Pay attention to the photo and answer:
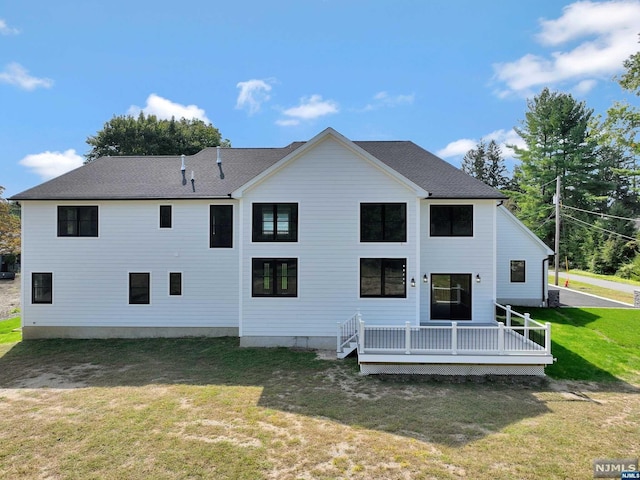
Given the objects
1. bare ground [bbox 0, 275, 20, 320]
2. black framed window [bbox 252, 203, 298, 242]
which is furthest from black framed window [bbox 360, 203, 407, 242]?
bare ground [bbox 0, 275, 20, 320]

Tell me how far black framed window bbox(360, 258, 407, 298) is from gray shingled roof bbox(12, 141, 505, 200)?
3.16 m

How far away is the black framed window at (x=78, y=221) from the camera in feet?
44.0

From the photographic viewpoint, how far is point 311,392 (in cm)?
844

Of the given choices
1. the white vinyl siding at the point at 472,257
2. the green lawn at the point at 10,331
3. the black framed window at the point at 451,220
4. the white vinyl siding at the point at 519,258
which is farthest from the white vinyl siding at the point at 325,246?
the green lawn at the point at 10,331

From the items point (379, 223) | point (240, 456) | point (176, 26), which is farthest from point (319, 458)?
point (176, 26)

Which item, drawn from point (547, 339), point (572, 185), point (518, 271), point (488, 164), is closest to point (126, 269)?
point (547, 339)

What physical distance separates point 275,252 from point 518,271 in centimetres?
1298

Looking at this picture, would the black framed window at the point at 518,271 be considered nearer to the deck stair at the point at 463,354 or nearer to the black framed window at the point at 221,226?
the deck stair at the point at 463,354

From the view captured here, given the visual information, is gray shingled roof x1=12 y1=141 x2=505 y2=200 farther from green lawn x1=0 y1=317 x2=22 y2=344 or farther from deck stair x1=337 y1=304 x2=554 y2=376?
green lawn x1=0 y1=317 x2=22 y2=344

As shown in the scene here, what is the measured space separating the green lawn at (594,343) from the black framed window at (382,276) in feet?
17.0

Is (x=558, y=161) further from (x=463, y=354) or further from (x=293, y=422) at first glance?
(x=293, y=422)

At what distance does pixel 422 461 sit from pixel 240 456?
10.5ft

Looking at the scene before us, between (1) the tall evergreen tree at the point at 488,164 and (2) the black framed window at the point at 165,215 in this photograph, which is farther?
(1) the tall evergreen tree at the point at 488,164

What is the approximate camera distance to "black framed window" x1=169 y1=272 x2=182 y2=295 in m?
13.4
